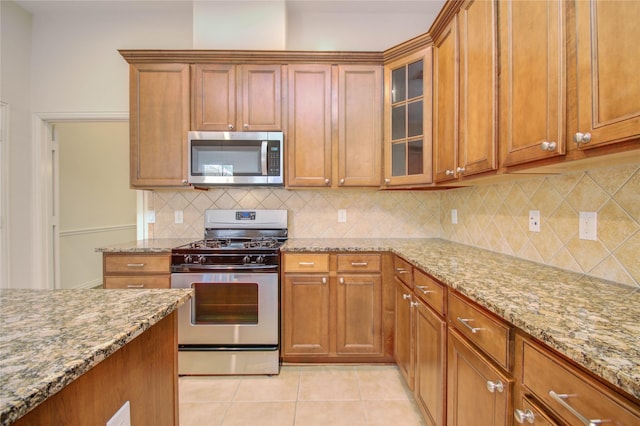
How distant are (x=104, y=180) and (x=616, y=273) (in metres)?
5.48

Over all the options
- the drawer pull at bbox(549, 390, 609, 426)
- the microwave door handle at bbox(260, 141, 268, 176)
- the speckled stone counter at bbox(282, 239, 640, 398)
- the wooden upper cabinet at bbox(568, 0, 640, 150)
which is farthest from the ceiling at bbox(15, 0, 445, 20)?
the drawer pull at bbox(549, 390, 609, 426)

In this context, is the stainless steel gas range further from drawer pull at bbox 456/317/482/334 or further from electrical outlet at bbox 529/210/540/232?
electrical outlet at bbox 529/210/540/232

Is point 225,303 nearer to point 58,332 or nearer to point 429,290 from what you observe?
point 429,290

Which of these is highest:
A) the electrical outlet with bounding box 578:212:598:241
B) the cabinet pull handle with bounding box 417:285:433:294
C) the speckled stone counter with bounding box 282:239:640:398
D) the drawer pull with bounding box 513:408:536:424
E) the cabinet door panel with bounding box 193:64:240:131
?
the cabinet door panel with bounding box 193:64:240:131

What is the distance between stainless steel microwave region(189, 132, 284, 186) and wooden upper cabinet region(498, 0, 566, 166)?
5.17 feet

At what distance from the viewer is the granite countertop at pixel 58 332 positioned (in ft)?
1.65

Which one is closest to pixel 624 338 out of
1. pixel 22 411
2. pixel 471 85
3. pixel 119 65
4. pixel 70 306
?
pixel 22 411

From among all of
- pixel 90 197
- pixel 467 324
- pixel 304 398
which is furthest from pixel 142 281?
pixel 90 197

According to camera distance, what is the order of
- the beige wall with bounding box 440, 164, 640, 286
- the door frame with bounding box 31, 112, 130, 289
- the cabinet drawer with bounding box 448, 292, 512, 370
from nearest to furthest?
1. the cabinet drawer with bounding box 448, 292, 512, 370
2. the beige wall with bounding box 440, 164, 640, 286
3. the door frame with bounding box 31, 112, 130, 289

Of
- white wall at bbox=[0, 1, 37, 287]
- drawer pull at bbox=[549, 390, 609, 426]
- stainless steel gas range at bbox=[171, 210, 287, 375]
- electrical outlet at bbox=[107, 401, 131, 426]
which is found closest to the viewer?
drawer pull at bbox=[549, 390, 609, 426]

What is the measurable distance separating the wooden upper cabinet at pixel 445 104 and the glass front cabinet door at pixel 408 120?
62mm

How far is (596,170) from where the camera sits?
1274 mm

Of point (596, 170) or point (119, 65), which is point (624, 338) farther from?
point (119, 65)

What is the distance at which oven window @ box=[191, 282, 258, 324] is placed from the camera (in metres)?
2.21
